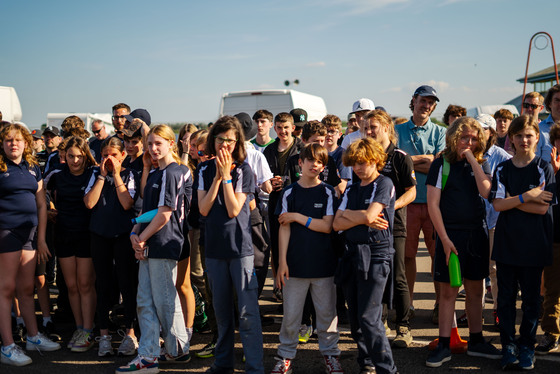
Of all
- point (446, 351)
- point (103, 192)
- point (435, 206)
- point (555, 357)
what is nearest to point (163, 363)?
point (103, 192)

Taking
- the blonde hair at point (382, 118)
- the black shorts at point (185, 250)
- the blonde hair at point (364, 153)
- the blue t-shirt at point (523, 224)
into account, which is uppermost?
the blonde hair at point (382, 118)

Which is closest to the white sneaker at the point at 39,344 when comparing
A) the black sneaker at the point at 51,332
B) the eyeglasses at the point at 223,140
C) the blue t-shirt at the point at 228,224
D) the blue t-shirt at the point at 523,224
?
the black sneaker at the point at 51,332

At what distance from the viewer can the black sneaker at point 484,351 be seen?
452 centimetres

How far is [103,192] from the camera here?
489 centimetres

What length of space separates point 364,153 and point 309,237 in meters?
0.81

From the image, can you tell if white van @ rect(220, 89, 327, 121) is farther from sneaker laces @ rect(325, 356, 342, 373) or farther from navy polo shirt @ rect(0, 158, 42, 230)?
sneaker laces @ rect(325, 356, 342, 373)

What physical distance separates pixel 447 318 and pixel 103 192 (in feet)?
11.0

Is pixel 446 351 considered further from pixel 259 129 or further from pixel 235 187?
pixel 259 129

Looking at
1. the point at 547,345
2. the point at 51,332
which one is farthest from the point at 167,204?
the point at 547,345

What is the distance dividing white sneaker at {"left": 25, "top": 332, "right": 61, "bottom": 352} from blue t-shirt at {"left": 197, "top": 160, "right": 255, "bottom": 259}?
2.12 m

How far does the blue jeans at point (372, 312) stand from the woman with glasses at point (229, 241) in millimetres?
790

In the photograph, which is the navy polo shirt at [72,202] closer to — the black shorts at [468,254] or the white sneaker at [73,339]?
the white sneaker at [73,339]

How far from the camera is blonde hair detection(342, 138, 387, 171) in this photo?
405 cm

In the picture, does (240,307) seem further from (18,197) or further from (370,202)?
(18,197)
